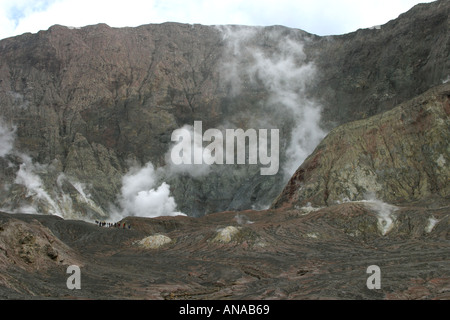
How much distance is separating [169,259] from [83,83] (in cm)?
8167

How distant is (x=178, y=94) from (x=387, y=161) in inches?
2434

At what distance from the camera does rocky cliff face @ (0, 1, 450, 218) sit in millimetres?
99125

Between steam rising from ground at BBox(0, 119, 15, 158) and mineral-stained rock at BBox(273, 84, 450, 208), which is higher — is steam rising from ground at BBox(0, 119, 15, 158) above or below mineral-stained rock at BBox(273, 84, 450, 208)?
above

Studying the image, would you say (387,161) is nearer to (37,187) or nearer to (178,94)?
(178,94)

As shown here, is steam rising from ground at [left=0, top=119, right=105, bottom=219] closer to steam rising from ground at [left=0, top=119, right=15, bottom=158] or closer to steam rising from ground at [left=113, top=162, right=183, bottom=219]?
→ steam rising from ground at [left=0, top=119, right=15, bottom=158]

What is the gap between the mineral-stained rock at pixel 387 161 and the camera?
67.4 meters

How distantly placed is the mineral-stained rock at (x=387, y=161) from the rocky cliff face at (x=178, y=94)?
66.1ft

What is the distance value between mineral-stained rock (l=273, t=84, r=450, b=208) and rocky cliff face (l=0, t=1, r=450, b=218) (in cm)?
2015

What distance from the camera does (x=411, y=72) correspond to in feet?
317

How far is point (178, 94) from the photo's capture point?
397ft

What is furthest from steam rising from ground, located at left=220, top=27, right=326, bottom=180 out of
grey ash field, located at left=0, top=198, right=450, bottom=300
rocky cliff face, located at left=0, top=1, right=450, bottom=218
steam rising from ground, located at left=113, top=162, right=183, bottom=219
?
grey ash field, located at left=0, top=198, right=450, bottom=300

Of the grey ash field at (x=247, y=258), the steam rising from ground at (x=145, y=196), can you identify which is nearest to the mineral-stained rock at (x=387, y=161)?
the grey ash field at (x=247, y=258)

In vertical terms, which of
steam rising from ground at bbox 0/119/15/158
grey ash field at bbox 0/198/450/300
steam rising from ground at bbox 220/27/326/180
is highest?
steam rising from ground at bbox 220/27/326/180

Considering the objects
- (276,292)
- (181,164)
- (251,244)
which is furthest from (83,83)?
(276,292)
